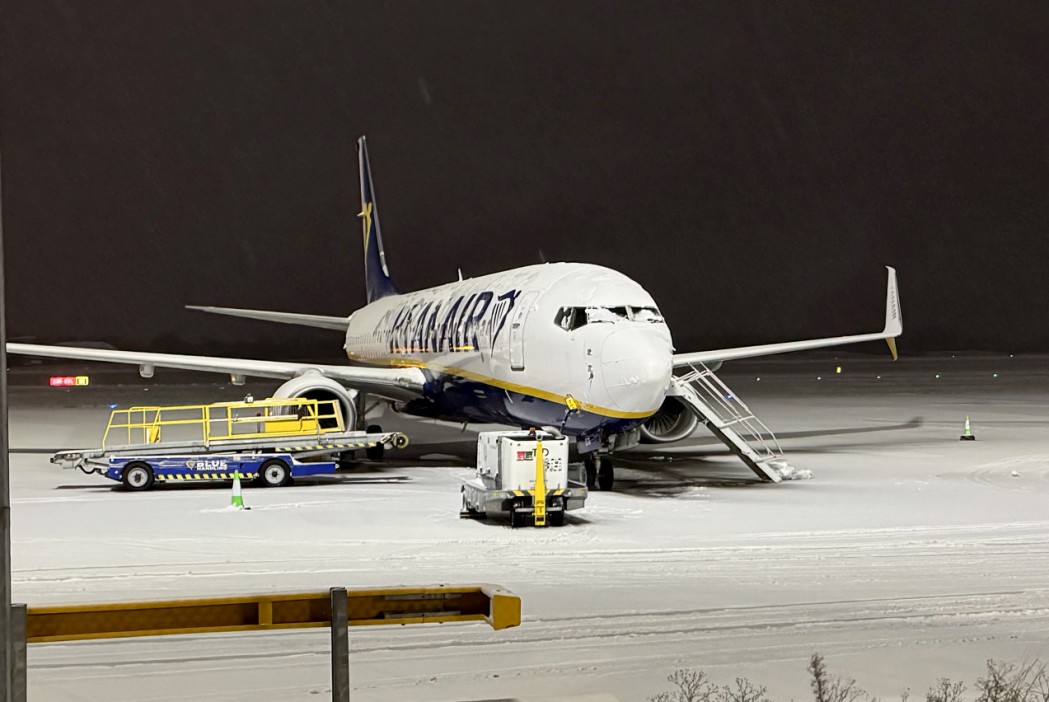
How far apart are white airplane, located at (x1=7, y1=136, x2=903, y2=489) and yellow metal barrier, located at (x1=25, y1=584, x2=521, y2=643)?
10.5 meters

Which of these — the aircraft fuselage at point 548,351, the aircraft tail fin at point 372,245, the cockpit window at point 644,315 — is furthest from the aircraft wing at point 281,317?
the cockpit window at point 644,315

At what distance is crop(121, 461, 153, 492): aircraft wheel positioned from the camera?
19281mm

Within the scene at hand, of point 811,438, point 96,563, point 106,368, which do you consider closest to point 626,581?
point 96,563

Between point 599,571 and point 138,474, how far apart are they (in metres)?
9.84

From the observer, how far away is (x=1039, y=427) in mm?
30953

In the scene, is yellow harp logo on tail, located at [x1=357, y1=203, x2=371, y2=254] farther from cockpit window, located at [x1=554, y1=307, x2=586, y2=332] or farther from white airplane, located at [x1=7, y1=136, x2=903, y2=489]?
cockpit window, located at [x1=554, y1=307, x2=586, y2=332]

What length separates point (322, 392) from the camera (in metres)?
22.5

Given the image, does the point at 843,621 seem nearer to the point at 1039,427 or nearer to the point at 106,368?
the point at 1039,427

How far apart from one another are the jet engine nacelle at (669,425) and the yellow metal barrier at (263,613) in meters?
14.4

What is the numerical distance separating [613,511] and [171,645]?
8.30 m

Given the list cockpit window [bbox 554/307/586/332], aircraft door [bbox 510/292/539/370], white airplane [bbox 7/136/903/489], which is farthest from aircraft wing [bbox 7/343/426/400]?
cockpit window [bbox 554/307/586/332]

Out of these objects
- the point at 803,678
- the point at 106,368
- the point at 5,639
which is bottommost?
the point at 803,678

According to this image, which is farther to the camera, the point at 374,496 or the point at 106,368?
the point at 106,368

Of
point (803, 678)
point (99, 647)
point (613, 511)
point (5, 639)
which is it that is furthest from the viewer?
point (613, 511)
